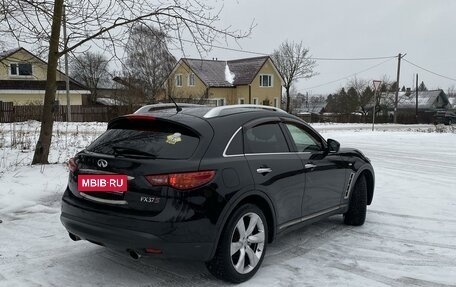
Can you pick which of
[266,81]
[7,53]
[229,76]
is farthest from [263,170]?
[229,76]

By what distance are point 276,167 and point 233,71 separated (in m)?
49.1

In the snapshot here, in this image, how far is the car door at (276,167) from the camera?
4.30 m

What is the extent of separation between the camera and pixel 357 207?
6070 millimetres

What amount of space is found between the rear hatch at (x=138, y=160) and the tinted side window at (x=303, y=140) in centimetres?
155

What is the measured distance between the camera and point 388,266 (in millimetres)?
4641

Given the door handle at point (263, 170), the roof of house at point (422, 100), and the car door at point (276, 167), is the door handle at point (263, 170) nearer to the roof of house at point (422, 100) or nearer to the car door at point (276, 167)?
the car door at point (276, 167)

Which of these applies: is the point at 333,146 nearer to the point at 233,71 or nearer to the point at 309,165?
the point at 309,165

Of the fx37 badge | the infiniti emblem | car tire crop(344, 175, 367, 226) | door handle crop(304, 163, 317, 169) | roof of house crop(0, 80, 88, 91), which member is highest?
roof of house crop(0, 80, 88, 91)

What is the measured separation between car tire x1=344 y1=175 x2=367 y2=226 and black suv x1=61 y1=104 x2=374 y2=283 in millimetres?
1333

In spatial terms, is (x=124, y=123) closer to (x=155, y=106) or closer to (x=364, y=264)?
(x=155, y=106)

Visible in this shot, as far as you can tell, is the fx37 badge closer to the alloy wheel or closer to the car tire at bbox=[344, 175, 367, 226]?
the alloy wheel

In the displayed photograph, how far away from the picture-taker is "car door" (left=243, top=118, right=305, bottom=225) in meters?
4.30

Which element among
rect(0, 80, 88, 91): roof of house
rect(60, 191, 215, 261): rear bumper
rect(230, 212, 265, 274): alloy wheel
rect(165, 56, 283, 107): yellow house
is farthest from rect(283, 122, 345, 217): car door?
rect(165, 56, 283, 107): yellow house

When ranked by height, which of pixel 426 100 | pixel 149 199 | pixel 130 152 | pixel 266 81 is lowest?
pixel 149 199
